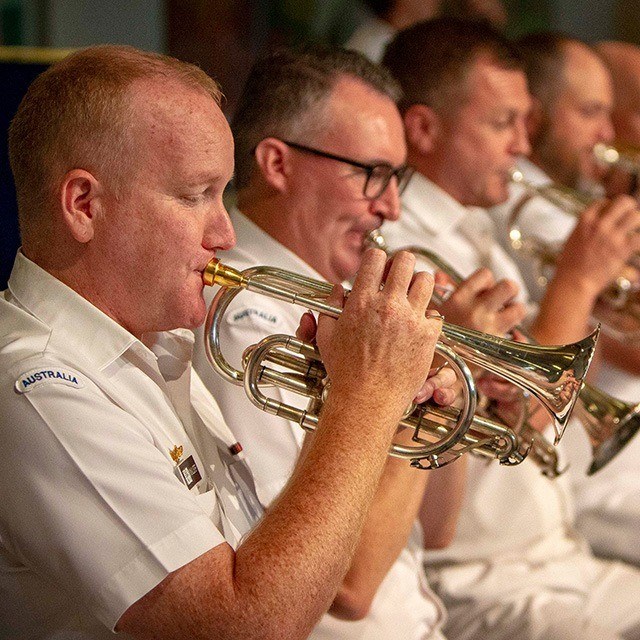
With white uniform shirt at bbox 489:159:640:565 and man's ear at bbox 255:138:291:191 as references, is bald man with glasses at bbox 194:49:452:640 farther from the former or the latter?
white uniform shirt at bbox 489:159:640:565

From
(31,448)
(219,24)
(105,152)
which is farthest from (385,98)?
(219,24)

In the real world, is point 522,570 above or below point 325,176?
below

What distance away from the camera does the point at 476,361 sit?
1759 mm

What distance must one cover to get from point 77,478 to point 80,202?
15.3 inches

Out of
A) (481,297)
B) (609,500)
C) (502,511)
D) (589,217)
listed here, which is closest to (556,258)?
(589,217)

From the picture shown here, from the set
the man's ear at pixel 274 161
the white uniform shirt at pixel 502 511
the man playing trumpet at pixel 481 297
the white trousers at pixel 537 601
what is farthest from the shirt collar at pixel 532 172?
the man's ear at pixel 274 161

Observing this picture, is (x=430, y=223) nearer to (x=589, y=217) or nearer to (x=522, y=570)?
(x=589, y=217)

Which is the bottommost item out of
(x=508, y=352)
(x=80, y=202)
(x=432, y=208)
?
(x=432, y=208)

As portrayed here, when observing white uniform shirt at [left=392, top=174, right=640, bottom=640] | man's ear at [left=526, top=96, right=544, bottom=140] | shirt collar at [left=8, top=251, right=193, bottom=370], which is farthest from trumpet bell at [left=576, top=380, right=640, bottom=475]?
man's ear at [left=526, top=96, right=544, bottom=140]

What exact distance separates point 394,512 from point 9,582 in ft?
2.37

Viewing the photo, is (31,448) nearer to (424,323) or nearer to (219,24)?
(424,323)

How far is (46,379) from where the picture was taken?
136 centimetres

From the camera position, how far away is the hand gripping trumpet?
5.49 ft

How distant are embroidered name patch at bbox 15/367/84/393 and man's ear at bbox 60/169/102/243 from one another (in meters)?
0.20
